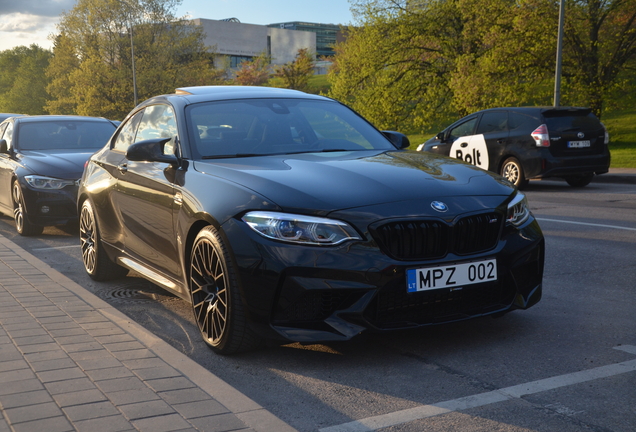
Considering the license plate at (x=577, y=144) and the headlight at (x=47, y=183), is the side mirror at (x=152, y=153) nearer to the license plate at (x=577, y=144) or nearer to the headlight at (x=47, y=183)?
the headlight at (x=47, y=183)

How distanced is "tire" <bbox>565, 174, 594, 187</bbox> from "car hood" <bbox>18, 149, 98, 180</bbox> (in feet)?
32.6

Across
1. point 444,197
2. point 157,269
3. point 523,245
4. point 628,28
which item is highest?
point 628,28

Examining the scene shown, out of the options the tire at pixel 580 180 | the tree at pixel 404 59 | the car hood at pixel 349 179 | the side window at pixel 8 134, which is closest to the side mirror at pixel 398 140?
the car hood at pixel 349 179

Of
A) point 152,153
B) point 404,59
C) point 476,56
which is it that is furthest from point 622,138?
point 152,153

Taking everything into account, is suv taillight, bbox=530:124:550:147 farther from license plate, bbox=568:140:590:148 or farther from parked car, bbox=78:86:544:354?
parked car, bbox=78:86:544:354

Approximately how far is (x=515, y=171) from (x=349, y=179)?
1125cm

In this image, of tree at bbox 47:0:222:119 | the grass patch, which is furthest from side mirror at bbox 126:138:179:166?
tree at bbox 47:0:222:119

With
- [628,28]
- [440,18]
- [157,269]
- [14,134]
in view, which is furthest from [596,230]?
[440,18]

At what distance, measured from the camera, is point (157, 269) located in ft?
16.8

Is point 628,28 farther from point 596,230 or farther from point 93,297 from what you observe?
point 93,297

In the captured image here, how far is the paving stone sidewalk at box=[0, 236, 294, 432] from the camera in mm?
3031

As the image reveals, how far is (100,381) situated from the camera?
11.7ft

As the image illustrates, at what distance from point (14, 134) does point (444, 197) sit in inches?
343

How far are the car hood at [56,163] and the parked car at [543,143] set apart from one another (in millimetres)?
7817
